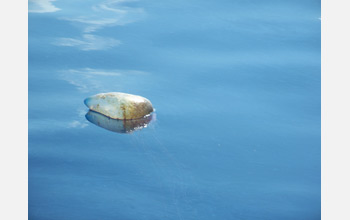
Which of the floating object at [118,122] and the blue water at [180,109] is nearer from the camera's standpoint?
the blue water at [180,109]

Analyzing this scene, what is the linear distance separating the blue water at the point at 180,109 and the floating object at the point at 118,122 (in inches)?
1.3

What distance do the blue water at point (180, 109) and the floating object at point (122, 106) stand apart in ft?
0.24

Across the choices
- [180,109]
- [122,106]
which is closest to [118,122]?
[122,106]

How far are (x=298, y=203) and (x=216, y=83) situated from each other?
1045 mm

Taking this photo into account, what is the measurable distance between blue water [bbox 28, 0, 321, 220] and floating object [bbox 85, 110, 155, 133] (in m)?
0.03

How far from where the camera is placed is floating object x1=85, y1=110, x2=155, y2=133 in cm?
267

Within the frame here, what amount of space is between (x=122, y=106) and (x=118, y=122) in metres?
0.09

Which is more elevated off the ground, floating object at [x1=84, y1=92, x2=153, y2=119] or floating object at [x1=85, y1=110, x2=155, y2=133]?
floating object at [x1=84, y1=92, x2=153, y2=119]

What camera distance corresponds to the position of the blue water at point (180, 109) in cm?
219

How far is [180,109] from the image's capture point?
2814mm

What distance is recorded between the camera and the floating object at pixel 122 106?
2.74 metres

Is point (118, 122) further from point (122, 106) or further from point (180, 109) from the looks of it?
point (180, 109)

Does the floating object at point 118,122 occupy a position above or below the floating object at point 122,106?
below

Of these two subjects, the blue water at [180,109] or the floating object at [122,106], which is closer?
the blue water at [180,109]
